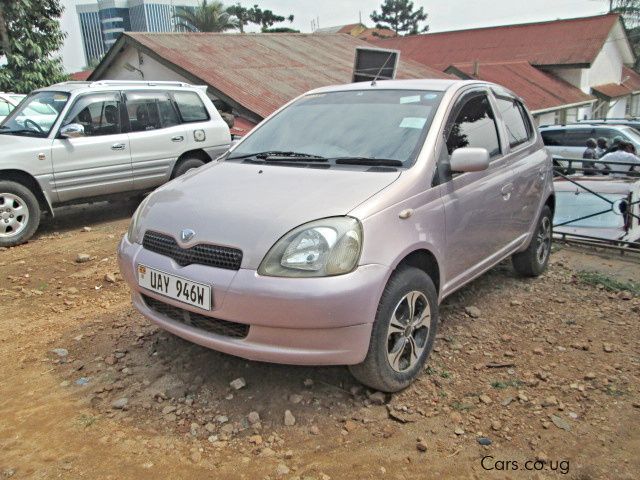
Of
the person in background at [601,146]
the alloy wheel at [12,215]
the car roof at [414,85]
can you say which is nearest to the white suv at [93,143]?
the alloy wheel at [12,215]

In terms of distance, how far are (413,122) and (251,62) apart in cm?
1238

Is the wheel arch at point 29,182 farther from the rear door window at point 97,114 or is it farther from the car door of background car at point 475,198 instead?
the car door of background car at point 475,198

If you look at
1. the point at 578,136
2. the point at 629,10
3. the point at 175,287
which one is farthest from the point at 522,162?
the point at 629,10

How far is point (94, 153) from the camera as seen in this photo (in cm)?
697

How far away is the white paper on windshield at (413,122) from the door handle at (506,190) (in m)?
0.92

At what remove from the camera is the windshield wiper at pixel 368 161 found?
10.8ft

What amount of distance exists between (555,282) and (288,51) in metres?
13.8

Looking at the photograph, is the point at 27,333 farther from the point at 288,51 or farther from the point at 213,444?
the point at 288,51

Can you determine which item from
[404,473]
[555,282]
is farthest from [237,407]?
[555,282]

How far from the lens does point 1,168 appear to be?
245 inches

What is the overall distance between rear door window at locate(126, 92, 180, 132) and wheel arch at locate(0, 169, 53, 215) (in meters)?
1.46

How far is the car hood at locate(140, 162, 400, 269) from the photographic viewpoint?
2785 millimetres

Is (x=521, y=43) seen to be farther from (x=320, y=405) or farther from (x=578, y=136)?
(x=320, y=405)

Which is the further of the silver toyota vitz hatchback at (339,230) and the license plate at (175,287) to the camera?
the license plate at (175,287)
